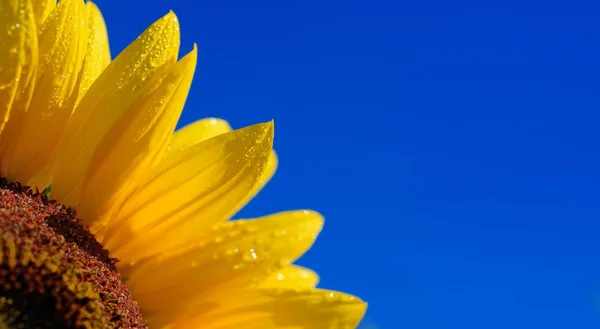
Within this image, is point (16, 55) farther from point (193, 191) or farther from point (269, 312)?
point (269, 312)

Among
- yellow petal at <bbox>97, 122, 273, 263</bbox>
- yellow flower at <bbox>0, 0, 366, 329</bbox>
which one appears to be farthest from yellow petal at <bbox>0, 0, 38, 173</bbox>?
yellow petal at <bbox>97, 122, 273, 263</bbox>

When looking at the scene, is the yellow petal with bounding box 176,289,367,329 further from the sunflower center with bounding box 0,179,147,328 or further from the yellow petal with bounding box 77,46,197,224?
the yellow petal with bounding box 77,46,197,224

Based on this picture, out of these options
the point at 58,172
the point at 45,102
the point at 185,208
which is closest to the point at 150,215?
the point at 185,208

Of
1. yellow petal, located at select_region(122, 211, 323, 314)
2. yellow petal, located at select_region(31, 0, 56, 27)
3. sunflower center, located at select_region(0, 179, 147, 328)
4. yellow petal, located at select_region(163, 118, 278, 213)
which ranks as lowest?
sunflower center, located at select_region(0, 179, 147, 328)

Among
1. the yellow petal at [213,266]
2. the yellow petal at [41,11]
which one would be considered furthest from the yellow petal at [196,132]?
the yellow petal at [41,11]

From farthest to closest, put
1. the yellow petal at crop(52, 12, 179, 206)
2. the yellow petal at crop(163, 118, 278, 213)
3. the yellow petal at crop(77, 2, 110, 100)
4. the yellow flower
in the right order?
the yellow petal at crop(163, 118, 278, 213)
the yellow petal at crop(77, 2, 110, 100)
the yellow petal at crop(52, 12, 179, 206)
the yellow flower

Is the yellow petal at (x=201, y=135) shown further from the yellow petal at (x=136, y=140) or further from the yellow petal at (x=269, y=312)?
the yellow petal at (x=269, y=312)

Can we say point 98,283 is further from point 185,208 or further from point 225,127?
point 225,127
